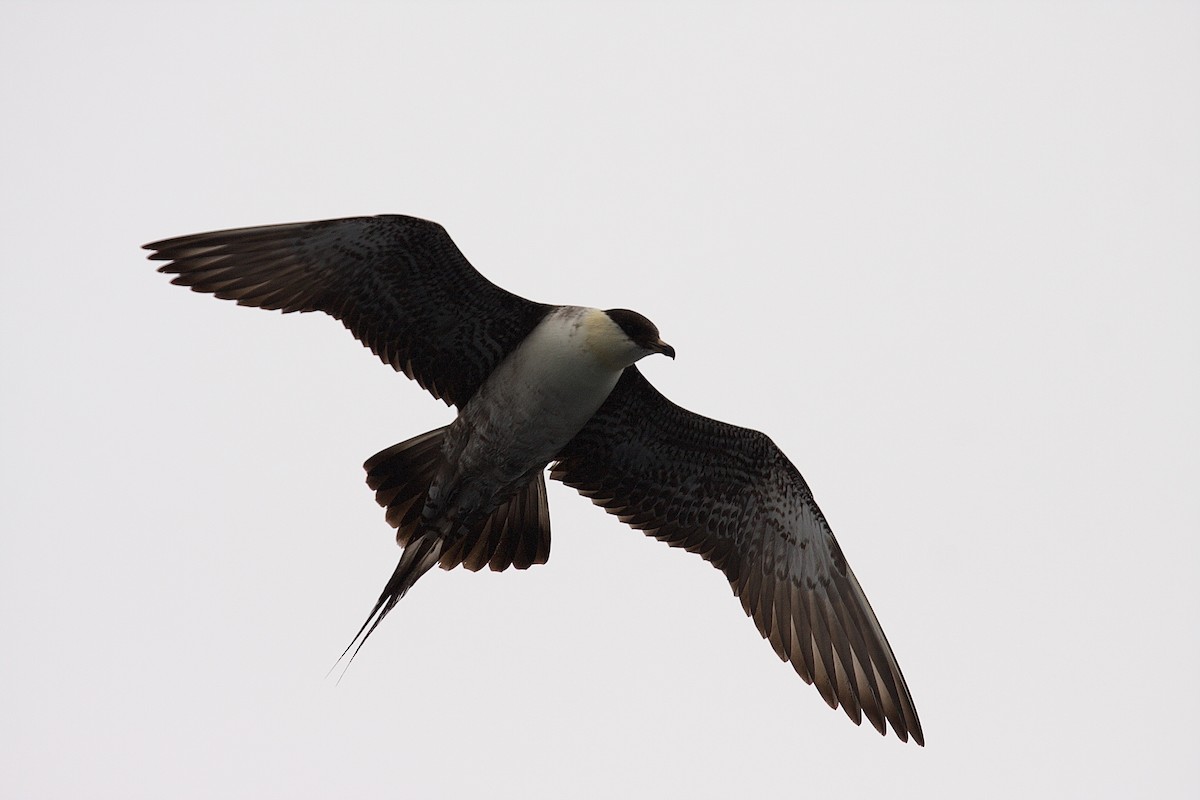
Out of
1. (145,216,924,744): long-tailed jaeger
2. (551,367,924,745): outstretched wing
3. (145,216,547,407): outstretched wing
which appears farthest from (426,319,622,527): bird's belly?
(551,367,924,745): outstretched wing

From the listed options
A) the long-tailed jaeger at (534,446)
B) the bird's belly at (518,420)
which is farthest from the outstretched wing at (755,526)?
the bird's belly at (518,420)

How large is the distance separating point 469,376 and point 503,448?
587mm

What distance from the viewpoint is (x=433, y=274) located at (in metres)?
7.82

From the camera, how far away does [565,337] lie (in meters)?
7.84

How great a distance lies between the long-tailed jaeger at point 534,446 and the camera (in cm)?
776

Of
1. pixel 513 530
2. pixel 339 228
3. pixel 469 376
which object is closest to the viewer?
pixel 339 228

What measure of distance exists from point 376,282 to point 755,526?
11.2 feet

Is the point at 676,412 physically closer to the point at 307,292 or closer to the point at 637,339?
the point at 637,339

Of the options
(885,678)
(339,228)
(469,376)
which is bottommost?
(885,678)

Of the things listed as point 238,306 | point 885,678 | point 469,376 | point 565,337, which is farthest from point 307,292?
point 885,678

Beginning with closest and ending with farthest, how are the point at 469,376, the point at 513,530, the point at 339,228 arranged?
1. the point at 339,228
2. the point at 469,376
3. the point at 513,530

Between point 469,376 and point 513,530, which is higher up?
point 469,376

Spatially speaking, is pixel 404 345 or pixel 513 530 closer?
pixel 404 345

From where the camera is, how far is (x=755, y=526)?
30.0ft
